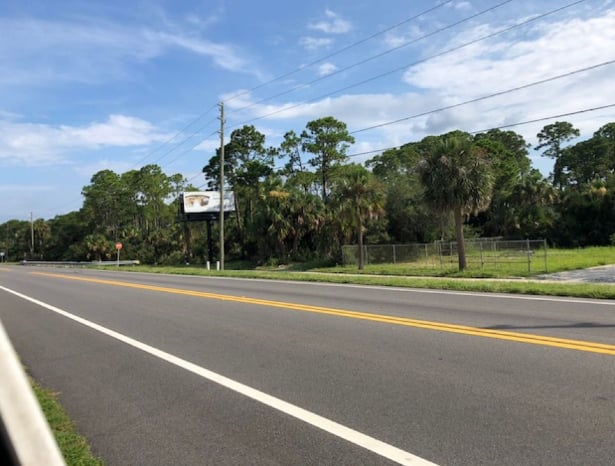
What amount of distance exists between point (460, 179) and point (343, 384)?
72.2 ft

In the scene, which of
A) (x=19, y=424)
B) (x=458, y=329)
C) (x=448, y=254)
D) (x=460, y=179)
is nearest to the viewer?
(x=19, y=424)

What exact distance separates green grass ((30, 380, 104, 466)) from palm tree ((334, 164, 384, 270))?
2930cm

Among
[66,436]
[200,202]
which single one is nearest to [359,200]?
[200,202]

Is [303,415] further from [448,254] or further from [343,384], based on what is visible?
[448,254]

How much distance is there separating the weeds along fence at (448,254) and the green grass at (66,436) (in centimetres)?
2301

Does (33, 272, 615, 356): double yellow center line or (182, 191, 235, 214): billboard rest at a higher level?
(182, 191, 235, 214): billboard

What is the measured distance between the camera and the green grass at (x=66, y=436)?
14.0 feet

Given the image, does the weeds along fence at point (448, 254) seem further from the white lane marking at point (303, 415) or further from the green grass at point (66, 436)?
the green grass at point (66, 436)

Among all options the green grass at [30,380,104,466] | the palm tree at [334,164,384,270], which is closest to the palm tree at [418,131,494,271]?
the palm tree at [334,164,384,270]

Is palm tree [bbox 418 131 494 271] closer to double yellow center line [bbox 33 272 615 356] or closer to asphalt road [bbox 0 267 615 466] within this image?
asphalt road [bbox 0 267 615 466]

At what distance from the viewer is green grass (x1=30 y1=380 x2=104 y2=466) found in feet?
14.0

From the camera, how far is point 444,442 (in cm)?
432

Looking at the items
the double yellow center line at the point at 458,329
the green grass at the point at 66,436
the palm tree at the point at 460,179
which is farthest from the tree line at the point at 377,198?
the green grass at the point at 66,436

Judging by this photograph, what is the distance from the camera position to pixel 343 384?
19.9 feet
